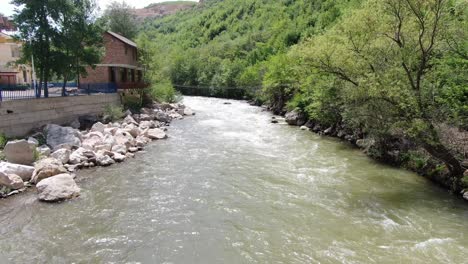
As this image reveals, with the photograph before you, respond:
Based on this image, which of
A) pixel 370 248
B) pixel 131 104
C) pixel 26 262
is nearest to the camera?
pixel 26 262

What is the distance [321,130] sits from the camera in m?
25.9

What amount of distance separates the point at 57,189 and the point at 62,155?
13.5 ft

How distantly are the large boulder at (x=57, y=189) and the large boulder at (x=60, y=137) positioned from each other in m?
5.26

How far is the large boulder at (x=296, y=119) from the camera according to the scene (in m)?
29.5

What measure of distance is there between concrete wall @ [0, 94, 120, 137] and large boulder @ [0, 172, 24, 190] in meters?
6.44

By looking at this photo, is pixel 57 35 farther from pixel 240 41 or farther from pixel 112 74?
pixel 240 41

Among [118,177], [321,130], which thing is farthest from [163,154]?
[321,130]

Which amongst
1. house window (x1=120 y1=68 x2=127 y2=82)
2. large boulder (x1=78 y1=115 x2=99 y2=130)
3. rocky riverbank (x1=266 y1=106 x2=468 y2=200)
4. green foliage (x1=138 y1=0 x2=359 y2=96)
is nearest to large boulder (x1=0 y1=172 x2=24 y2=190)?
large boulder (x1=78 y1=115 x2=99 y2=130)

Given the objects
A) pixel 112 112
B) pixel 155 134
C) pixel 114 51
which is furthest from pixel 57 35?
pixel 114 51

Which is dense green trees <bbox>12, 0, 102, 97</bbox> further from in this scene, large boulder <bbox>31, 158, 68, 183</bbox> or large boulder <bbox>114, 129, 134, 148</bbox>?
large boulder <bbox>31, 158, 68, 183</bbox>

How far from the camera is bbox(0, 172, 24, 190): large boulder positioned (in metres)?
12.7

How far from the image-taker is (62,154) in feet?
52.9

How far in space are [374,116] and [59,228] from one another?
13.1m

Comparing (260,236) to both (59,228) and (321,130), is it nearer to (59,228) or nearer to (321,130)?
(59,228)
